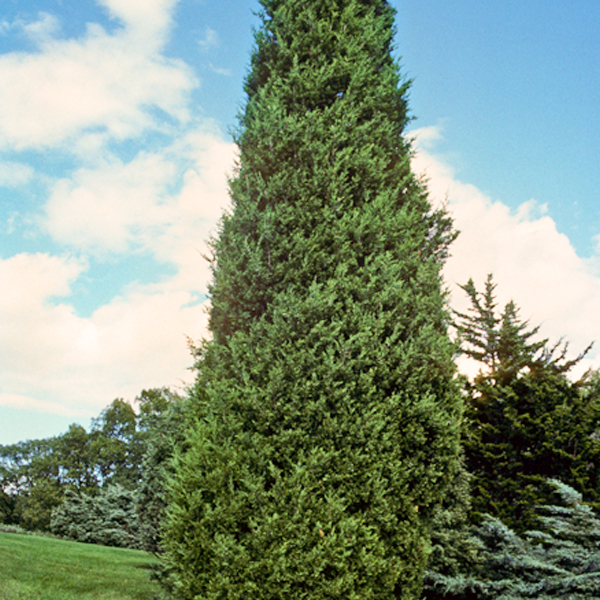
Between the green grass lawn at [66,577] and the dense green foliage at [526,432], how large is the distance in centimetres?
703

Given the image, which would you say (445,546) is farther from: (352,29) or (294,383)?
(352,29)

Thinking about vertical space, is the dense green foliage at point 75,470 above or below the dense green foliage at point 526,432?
below

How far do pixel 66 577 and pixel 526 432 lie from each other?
10.9m

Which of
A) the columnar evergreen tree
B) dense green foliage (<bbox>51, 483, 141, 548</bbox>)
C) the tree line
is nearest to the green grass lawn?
the tree line

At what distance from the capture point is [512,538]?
24.0ft

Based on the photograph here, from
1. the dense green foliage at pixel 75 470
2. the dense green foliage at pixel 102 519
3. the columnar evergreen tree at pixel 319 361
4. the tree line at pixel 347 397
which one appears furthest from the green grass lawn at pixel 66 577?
the dense green foliage at pixel 75 470

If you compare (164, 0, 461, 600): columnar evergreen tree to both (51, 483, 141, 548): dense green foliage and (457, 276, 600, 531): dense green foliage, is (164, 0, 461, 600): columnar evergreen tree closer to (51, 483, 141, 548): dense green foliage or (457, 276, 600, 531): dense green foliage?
(457, 276, 600, 531): dense green foliage

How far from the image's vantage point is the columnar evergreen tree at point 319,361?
5457 millimetres

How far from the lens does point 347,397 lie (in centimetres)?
596

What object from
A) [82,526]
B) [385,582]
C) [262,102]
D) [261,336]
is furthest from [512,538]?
[82,526]

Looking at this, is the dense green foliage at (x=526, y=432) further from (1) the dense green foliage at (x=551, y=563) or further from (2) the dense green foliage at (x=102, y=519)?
(2) the dense green foliage at (x=102, y=519)

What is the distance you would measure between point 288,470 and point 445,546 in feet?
21.0

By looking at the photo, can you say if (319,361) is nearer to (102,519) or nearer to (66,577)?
(66,577)

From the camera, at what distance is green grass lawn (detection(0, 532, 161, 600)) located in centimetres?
896
